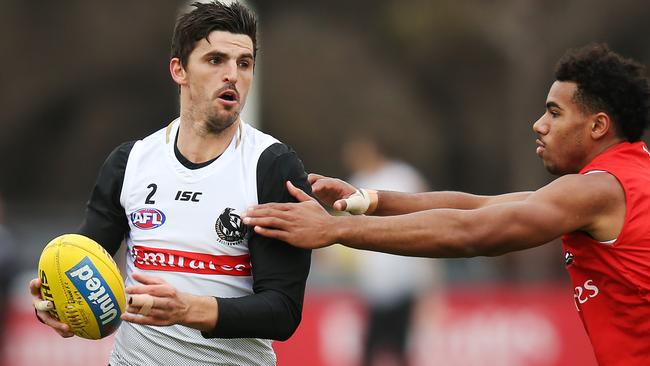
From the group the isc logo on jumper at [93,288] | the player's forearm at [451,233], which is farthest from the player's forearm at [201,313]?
the player's forearm at [451,233]

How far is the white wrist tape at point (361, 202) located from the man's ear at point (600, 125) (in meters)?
1.18

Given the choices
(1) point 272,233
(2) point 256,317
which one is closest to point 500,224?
(1) point 272,233

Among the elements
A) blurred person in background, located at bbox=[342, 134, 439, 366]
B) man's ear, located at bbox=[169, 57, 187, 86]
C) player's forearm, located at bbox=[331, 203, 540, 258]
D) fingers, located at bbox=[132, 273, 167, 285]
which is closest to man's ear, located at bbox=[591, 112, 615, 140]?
player's forearm, located at bbox=[331, 203, 540, 258]

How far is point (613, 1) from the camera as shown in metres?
31.3

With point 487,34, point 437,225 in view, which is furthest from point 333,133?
point 437,225

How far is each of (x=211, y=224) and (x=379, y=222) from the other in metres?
0.78

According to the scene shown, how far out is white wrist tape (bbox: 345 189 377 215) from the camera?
627cm

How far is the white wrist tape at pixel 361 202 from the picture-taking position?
6268mm

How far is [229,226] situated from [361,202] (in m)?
0.90

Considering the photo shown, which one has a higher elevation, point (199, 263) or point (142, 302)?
point (199, 263)

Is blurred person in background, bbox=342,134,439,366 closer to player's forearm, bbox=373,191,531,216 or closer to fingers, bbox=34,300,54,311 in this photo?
player's forearm, bbox=373,191,531,216

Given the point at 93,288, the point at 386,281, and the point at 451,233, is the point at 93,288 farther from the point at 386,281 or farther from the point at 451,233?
the point at 386,281

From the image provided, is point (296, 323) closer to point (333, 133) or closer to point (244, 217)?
point (244, 217)

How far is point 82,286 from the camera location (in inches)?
220
